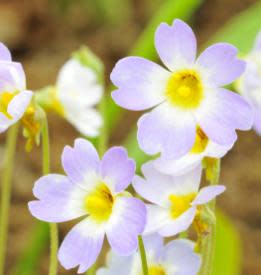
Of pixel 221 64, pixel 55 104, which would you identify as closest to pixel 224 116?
pixel 221 64

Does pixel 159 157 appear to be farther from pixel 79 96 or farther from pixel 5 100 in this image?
pixel 79 96

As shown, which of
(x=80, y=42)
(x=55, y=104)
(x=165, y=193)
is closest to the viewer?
(x=165, y=193)

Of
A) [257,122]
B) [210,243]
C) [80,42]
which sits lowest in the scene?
[210,243]

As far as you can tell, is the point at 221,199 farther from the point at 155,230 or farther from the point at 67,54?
the point at 155,230

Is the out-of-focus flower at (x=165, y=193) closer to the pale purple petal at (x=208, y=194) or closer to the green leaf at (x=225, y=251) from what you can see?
the pale purple petal at (x=208, y=194)

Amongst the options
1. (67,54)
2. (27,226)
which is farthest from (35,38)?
(27,226)

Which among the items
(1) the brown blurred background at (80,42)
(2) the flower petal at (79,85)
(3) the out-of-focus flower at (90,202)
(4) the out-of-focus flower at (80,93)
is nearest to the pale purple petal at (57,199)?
(3) the out-of-focus flower at (90,202)
